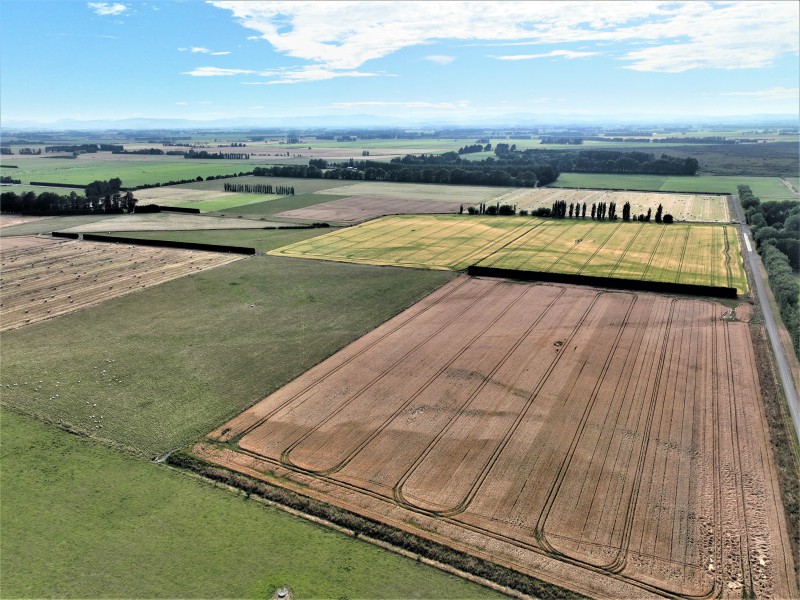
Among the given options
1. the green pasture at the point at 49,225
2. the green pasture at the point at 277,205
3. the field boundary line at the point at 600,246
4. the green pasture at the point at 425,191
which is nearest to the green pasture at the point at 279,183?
the green pasture at the point at 425,191

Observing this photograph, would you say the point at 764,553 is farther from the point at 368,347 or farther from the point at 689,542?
the point at 368,347

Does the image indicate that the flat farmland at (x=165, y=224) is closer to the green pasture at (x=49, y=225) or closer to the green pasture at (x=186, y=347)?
the green pasture at (x=49, y=225)

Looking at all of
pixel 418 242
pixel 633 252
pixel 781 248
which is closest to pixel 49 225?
pixel 418 242

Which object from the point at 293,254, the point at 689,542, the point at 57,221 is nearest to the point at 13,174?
the point at 57,221

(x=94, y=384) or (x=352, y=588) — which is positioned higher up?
(x=94, y=384)

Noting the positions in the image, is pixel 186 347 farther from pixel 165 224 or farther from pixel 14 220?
pixel 14 220

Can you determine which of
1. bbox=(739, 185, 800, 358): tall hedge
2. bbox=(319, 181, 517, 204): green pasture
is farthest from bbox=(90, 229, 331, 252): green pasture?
bbox=(739, 185, 800, 358): tall hedge

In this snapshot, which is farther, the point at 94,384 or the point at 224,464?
the point at 94,384
